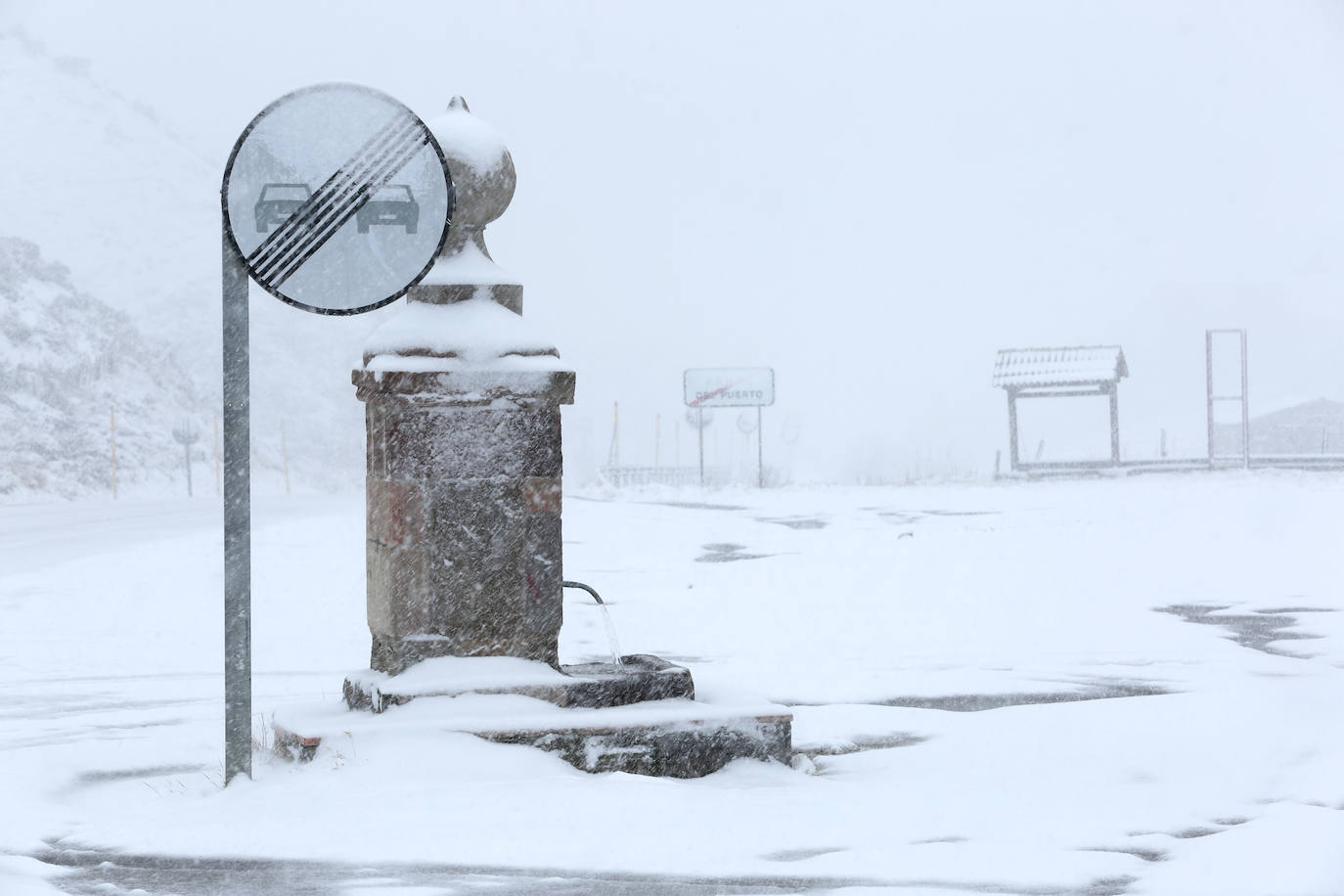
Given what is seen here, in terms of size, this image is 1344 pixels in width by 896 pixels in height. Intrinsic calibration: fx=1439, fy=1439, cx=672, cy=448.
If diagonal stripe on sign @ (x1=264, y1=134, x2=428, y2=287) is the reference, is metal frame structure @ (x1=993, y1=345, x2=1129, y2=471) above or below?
above

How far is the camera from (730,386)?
126 feet

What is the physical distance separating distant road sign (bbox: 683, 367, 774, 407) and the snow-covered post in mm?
32235

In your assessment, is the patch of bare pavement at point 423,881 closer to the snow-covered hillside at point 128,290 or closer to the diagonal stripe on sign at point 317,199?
the diagonal stripe on sign at point 317,199

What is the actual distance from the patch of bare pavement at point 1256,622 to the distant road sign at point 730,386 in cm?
2665

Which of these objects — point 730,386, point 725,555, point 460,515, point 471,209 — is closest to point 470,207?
point 471,209

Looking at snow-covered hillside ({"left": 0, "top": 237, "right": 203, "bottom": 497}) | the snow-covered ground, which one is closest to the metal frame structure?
the snow-covered ground

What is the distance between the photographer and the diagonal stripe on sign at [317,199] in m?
4.88

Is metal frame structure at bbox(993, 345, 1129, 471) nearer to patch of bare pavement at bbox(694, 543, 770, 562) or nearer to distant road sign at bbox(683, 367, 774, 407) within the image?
distant road sign at bbox(683, 367, 774, 407)

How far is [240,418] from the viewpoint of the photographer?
194 inches

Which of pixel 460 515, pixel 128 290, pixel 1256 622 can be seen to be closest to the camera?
pixel 460 515

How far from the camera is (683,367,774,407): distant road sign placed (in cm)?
3806

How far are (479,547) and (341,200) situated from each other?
1.40m

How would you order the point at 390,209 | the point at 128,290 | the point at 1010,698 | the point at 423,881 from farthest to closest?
the point at 128,290 → the point at 1010,698 → the point at 390,209 → the point at 423,881

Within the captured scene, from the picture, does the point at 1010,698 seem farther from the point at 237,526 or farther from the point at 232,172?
the point at 232,172
